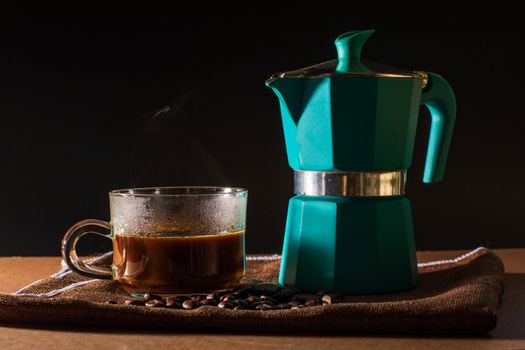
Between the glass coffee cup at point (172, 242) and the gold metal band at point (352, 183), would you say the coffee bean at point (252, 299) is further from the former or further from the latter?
the gold metal band at point (352, 183)

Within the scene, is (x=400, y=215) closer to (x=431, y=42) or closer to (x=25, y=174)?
(x=431, y=42)

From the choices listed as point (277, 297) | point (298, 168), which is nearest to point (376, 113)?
point (298, 168)

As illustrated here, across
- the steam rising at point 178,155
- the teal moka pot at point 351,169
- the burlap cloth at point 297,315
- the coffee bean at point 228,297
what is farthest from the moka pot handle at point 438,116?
the steam rising at point 178,155

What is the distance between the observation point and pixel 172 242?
2.87 ft

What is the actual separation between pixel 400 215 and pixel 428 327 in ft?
0.74

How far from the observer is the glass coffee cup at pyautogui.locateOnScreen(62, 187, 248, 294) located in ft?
2.88

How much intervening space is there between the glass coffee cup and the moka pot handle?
0.27 metres

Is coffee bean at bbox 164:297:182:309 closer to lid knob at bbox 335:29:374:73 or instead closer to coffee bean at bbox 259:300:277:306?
coffee bean at bbox 259:300:277:306

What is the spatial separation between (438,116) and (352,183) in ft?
0.53

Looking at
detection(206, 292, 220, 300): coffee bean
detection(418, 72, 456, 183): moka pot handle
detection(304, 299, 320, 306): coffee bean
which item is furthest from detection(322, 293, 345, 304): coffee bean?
detection(418, 72, 456, 183): moka pot handle

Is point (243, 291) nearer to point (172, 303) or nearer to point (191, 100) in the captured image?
point (172, 303)

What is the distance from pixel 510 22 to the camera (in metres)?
1.37

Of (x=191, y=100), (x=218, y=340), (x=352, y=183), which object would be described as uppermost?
(x=191, y=100)

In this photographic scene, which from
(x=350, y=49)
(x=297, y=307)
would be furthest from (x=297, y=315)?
(x=350, y=49)
